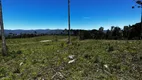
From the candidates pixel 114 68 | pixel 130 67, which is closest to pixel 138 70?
pixel 130 67

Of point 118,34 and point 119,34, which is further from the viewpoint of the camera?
point 118,34

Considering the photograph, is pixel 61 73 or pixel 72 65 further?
pixel 72 65

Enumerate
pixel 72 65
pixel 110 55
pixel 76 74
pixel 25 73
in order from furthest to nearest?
1. pixel 110 55
2. pixel 72 65
3. pixel 25 73
4. pixel 76 74

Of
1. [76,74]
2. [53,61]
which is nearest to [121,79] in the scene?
[76,74]

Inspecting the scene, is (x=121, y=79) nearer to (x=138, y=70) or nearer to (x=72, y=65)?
(x=138, y=70)

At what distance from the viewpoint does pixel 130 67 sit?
7223 mm

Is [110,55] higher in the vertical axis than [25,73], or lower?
higher

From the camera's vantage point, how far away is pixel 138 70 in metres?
6.89

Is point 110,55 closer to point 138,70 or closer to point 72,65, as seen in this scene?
point 138,70

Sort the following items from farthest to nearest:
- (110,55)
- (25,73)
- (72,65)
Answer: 1. (110,55)
2. (72,65)
3. (25,73)

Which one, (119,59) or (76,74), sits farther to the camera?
(119,59)

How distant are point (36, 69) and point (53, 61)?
1446 mm

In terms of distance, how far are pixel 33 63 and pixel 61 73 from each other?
2560 millimetres

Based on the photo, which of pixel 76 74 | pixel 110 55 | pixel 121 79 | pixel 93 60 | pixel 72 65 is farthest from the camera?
pixel 110 55
